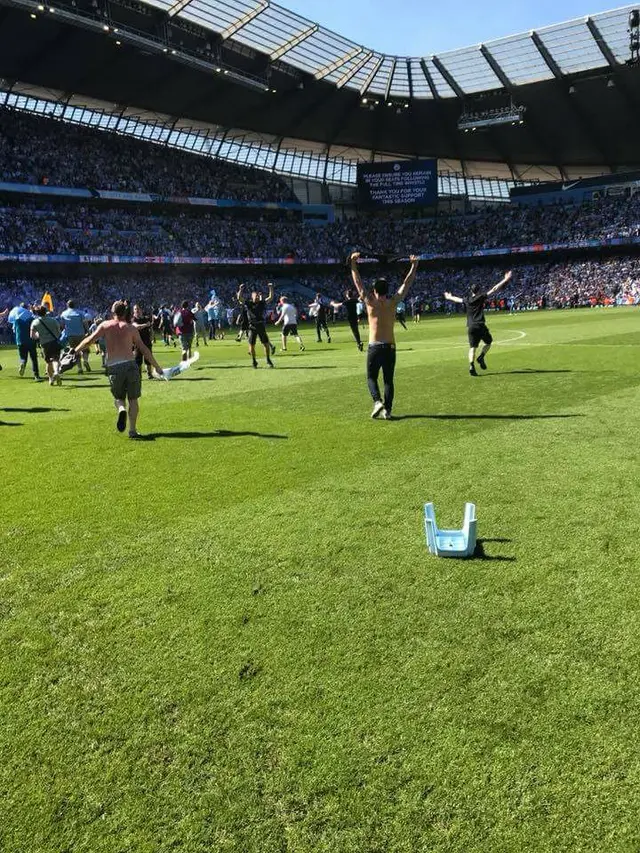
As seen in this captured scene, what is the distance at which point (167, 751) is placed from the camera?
296cm

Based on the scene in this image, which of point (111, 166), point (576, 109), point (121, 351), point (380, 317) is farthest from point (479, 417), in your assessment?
point (576, 109)

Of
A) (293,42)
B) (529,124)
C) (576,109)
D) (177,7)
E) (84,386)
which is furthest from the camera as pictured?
(529,124)

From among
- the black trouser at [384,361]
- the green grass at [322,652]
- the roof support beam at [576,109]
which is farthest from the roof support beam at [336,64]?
the green grass at [322,652]

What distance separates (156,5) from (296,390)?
41.9 m

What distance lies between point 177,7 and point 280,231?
2931cm

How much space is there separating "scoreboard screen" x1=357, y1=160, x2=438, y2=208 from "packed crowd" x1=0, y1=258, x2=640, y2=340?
7687 millimetres

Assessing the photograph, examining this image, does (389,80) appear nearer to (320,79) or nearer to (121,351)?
(320,79)

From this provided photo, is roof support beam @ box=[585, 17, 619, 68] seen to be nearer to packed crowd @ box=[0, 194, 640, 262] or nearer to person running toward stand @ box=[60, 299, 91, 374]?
packed crowd @ box=[0, 194, 640, 262]

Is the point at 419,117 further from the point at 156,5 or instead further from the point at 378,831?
the point at 378,831

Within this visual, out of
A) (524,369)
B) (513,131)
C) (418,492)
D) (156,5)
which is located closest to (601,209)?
(513,131)

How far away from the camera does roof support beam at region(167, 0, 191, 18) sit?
141ft

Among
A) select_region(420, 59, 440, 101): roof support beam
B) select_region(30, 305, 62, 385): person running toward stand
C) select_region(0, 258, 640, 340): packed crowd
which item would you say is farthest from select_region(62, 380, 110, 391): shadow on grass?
select_region(420, 59, 440, 101): roof support beam

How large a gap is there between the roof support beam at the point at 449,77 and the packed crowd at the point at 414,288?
1821 centimetres

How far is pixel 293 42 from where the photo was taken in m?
50.2
